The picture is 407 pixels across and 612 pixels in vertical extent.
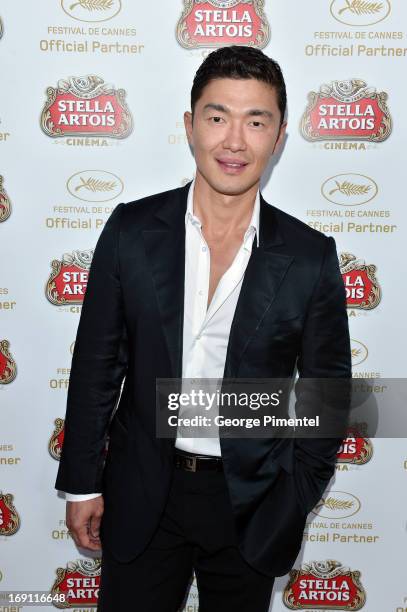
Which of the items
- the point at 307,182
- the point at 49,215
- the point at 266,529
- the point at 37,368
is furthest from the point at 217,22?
the point at 266,529

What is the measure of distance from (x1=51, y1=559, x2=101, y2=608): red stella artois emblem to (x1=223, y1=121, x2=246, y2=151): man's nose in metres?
1.91

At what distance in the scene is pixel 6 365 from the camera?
94.8 inches

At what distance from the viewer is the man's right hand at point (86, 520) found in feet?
5.99

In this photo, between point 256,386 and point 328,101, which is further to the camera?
point 328,101

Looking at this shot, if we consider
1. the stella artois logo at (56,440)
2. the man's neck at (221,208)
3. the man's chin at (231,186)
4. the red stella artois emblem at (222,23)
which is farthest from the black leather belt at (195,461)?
the red stella artois emblem at (222,23)

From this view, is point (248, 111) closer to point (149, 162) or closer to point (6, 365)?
point (149, 162)

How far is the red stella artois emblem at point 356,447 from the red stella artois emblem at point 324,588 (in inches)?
19.2

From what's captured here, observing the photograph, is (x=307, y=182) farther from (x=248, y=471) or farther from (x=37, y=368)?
(x=37, y=368)

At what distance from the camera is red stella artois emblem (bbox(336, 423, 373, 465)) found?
253cm

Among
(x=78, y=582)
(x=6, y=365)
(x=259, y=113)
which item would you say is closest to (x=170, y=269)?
(x=259, y=113)

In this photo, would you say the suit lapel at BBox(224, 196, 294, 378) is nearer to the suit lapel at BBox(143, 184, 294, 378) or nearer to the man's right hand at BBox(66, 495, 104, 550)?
the suit lapel at BBox(143, 184, 294, 378)

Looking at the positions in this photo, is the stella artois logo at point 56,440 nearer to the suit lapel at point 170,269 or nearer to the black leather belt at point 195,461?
the black leather belt at point 195,461

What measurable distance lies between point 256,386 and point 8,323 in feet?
3.67

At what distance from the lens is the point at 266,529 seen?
5.95 ft
